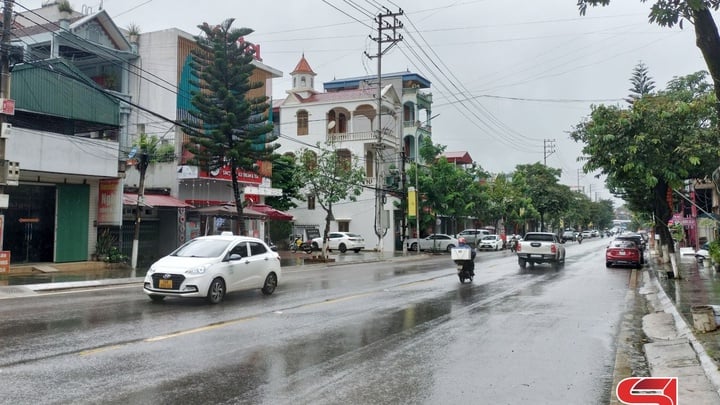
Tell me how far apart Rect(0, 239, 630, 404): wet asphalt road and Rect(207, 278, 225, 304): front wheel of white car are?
27cm

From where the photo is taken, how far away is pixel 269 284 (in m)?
14.9

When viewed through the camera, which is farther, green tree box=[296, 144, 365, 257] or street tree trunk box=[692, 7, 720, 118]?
green tree box=[296, 144, 365, 257]

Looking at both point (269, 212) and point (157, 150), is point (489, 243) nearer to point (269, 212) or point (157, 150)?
point (269, 212)

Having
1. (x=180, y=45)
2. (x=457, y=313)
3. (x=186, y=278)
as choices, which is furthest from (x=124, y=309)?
(x=180, y=45)

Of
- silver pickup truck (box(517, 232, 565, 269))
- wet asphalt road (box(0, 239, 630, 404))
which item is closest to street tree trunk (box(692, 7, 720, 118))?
wet asphalt road (box(0, 239, 630, 404))

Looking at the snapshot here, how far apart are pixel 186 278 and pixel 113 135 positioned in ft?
56.5

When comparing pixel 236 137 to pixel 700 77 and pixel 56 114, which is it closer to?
pixel 56 114

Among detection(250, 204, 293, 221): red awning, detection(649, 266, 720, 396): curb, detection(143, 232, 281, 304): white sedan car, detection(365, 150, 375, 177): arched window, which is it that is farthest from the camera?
detection(365, 150, 375, 177): arched window

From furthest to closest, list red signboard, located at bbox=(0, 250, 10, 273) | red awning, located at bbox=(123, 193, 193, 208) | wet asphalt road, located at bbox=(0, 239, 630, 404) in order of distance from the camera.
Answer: red awning, located at bbox=(123, 193, 193, 208), red signboard, located at bbox=(0, 250, 10, 273), wet asphalt road, located at bbox=(0, 239, 630, 404)

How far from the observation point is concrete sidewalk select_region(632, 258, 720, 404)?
20.1ft

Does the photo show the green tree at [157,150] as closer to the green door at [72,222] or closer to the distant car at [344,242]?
the green door at [72,222]

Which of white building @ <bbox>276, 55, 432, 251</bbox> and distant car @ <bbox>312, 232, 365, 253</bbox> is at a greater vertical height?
white building @ <bbox>276, 55, 432, 251</bbox>

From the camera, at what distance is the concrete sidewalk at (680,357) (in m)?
6.14

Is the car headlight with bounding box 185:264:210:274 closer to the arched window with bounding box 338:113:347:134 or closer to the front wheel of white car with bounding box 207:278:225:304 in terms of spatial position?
the front wheel of white car with bounding box 207:278:225:304
